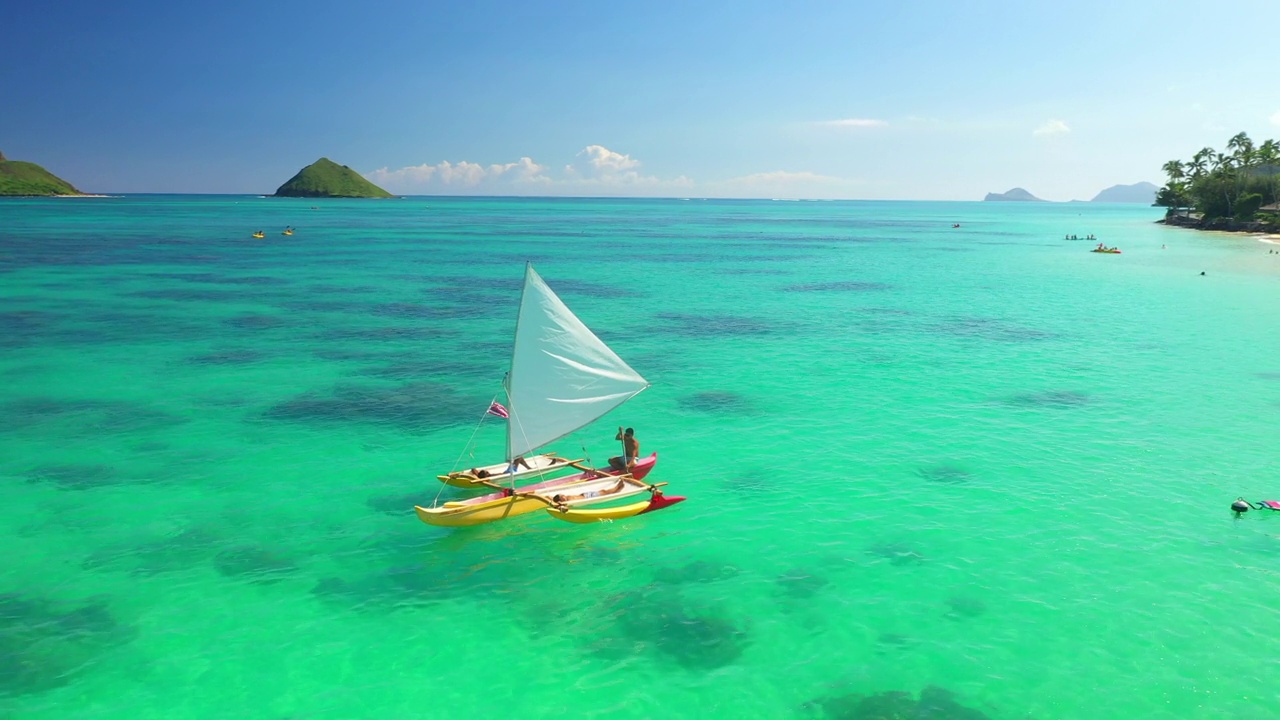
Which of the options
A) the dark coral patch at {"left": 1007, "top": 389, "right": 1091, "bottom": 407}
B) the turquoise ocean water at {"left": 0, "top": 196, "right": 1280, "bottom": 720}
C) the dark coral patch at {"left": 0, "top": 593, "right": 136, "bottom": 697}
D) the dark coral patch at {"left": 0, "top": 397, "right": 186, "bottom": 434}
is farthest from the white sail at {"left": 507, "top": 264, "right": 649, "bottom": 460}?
the dark coral patch at {"left": 1007, "top": 389, "right": 1091, "bottom": 407}

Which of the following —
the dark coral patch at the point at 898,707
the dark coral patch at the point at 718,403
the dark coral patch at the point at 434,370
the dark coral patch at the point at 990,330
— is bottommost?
the dark coral patch at the point at 898,707

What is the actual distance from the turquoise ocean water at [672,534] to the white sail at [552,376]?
309cm

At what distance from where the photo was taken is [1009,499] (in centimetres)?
2717

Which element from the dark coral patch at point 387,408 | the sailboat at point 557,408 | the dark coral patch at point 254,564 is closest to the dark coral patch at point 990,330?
the dark coral patch at point 387,408

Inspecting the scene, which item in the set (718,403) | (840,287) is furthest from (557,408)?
(840,287)

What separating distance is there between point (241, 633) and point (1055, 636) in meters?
19.7

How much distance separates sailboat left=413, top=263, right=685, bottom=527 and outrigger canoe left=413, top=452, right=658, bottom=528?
30mm

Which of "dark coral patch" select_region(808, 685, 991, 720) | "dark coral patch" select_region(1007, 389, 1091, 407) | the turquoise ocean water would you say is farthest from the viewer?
"dark coral patch" select_region(1007, 389, 1091, 407)

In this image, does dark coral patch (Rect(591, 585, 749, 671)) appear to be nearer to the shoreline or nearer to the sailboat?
the sailboat

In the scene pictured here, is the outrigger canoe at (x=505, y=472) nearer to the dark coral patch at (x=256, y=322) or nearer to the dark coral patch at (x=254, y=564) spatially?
the dark coral patch at (x=254, y=564)

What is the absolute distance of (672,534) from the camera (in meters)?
24.7

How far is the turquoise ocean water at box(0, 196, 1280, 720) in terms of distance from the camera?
1766cm

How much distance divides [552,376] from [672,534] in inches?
250

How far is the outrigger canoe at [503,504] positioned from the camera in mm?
23219
